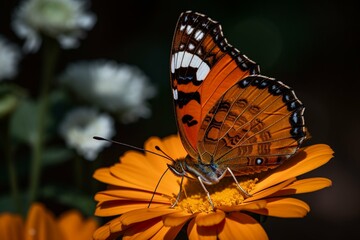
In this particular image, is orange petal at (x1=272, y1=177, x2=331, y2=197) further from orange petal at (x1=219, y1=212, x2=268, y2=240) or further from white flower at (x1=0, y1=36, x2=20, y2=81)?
white flower at (x1=0, y1=36, x2=20, y2=81)

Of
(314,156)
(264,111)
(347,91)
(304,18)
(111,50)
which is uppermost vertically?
(111,50)

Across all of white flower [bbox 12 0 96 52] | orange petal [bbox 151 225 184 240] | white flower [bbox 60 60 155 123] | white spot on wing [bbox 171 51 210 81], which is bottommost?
orange petal [bbox 151 225 184 240]

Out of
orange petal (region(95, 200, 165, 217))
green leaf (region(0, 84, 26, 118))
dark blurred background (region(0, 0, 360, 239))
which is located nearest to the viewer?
orange petal (region(95, 200, 165, 217))

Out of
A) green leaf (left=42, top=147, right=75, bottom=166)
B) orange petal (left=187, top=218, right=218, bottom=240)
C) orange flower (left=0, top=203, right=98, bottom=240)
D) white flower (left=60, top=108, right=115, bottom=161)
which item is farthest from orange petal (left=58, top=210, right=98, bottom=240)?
green leaf (left=42, top=147, right=75, bottom=166)

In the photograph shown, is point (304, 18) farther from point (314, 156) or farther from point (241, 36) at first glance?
point (314, 156)

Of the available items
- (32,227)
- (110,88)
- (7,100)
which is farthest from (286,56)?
(32,227)

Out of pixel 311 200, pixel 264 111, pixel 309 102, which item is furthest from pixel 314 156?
pixel 309 102

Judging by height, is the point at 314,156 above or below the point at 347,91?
below
